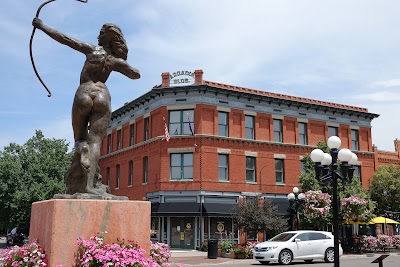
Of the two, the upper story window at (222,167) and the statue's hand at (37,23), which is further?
the upper story window at (222,167)

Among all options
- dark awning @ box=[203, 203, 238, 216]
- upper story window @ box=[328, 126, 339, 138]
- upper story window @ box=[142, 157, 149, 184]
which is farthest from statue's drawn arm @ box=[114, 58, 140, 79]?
upper story window @ box=[328, 126, 339, 138]

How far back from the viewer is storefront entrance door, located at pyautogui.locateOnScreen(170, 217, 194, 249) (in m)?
31.7

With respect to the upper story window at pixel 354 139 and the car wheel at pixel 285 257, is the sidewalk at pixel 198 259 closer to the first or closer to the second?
the car wheel at pixel 285 257

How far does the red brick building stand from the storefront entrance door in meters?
0.07

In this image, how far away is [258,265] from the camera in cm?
2111

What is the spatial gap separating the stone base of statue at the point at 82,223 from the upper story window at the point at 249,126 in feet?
94.8

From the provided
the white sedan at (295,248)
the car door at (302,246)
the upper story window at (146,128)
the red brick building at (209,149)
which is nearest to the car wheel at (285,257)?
the white sedan at (295,248)

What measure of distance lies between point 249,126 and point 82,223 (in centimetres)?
2977

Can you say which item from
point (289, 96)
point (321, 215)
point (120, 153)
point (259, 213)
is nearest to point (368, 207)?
point (321, 215)

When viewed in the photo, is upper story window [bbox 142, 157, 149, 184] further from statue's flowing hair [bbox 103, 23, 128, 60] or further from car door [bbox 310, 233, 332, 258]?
statue's flowing hair [bbox 103, 23, 128, 60]

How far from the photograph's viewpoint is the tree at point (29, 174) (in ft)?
115

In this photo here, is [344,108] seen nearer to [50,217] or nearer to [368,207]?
[368,207]

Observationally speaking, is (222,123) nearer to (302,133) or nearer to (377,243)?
(302,133)

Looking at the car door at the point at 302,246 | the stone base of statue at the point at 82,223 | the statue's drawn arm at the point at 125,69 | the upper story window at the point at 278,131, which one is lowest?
the car door at the point at 302,246
